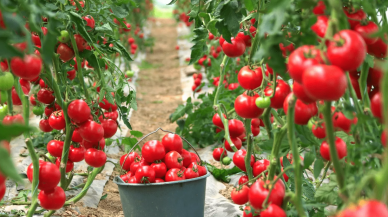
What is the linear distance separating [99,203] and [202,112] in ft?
4.02

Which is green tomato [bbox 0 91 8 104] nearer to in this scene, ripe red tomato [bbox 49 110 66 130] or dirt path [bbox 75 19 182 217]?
ripe red tomato [bbox 49 110 66 130]

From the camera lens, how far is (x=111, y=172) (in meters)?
3.11

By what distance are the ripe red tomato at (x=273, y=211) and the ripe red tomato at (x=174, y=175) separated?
2.86ft

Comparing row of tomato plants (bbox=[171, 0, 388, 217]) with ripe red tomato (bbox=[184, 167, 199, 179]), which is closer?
row of tomato plants (bbox=[171, 0, 388, 217])

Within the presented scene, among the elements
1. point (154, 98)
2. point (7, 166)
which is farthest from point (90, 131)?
point (154, 98)

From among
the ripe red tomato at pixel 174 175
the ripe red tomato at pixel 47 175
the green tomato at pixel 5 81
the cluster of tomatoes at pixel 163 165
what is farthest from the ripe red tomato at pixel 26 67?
the ripe red tomato at pixel 174 175

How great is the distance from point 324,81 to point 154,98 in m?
5.42

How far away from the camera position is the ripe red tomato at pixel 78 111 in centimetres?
170

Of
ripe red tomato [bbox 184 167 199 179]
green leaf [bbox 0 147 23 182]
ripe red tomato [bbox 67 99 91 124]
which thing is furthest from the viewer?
ripe red tomato [bbox 184 167 199 179]

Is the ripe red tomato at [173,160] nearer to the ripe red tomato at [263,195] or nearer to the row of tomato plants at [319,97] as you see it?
the row of tomato plants at [319,97]

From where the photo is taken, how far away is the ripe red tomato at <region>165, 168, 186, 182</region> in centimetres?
188

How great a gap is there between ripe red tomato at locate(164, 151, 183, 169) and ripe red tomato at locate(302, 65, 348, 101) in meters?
1.23

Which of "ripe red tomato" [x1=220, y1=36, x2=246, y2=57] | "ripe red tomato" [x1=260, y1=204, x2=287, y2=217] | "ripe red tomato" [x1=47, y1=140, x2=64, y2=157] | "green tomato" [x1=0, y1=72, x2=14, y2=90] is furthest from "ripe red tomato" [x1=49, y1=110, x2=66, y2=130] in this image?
"ripe red tomato" [x1=260, y1=204, x2=287, y2=217]

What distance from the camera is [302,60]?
2.62ft
